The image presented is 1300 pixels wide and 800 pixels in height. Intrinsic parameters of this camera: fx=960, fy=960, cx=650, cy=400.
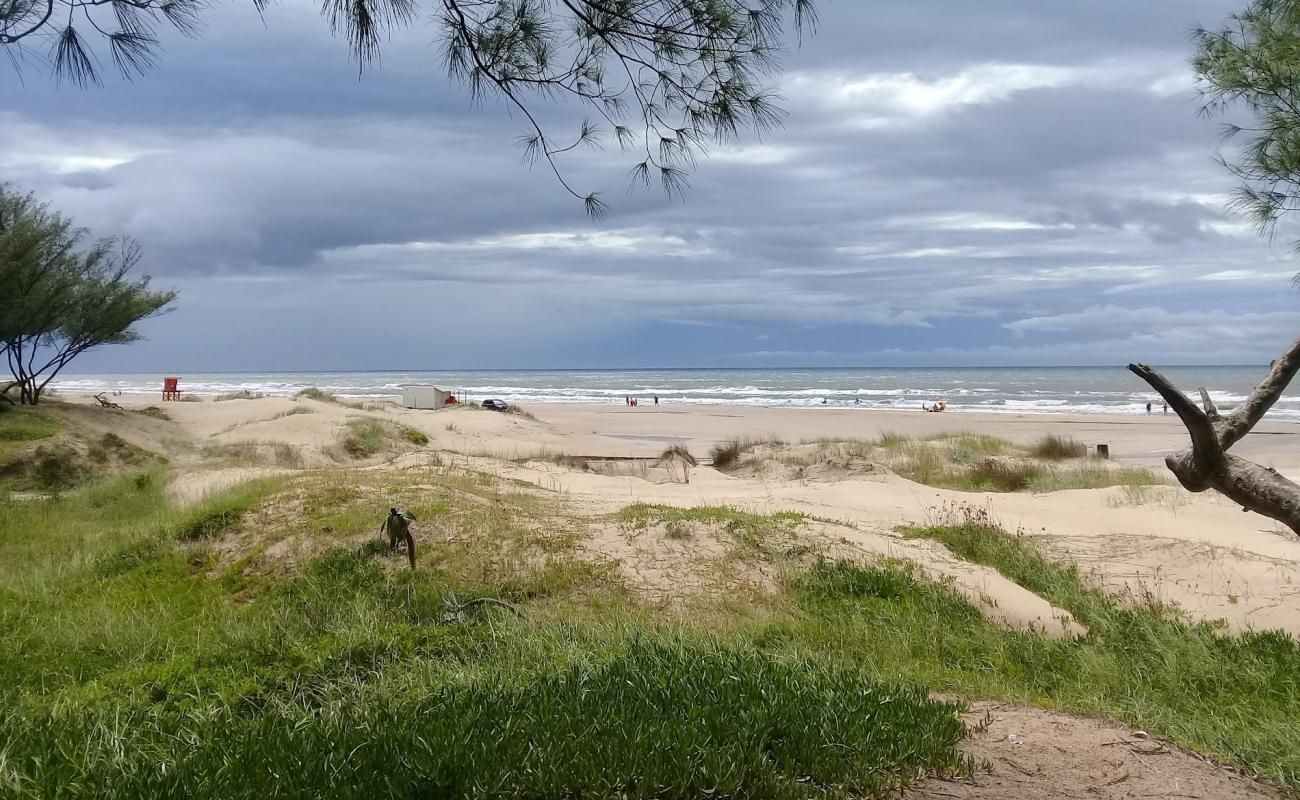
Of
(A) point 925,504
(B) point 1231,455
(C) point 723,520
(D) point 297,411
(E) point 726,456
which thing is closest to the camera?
(B) point 1231,455

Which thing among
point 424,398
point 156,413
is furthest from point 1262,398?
point 424,398

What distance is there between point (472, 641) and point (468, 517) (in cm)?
307

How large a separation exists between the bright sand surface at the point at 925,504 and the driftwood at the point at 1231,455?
317 cm

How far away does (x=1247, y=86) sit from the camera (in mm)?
6906

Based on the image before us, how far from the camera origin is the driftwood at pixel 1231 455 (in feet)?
11.7

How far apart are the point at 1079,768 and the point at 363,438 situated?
1673 centimetres

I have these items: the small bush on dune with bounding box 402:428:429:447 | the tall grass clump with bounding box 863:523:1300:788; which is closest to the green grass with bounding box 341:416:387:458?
the small bush on dune with bounding box 402:428:429:447

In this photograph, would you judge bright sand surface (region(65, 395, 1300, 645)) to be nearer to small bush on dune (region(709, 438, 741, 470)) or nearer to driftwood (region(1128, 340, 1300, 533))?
small bush on dune (region(709, 438, 741, 470))

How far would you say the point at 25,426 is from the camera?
15.8 m

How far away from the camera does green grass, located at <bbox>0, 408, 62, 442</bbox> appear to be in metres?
15.2

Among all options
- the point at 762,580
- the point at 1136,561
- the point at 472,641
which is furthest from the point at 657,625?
the point at 1136,561

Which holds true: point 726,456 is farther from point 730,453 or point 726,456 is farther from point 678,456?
point 678,456

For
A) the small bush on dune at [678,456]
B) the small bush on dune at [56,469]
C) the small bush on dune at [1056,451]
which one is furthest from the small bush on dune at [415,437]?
the small bush on dune at [1056,451]

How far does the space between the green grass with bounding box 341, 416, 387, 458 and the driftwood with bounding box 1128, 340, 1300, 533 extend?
633 inches
